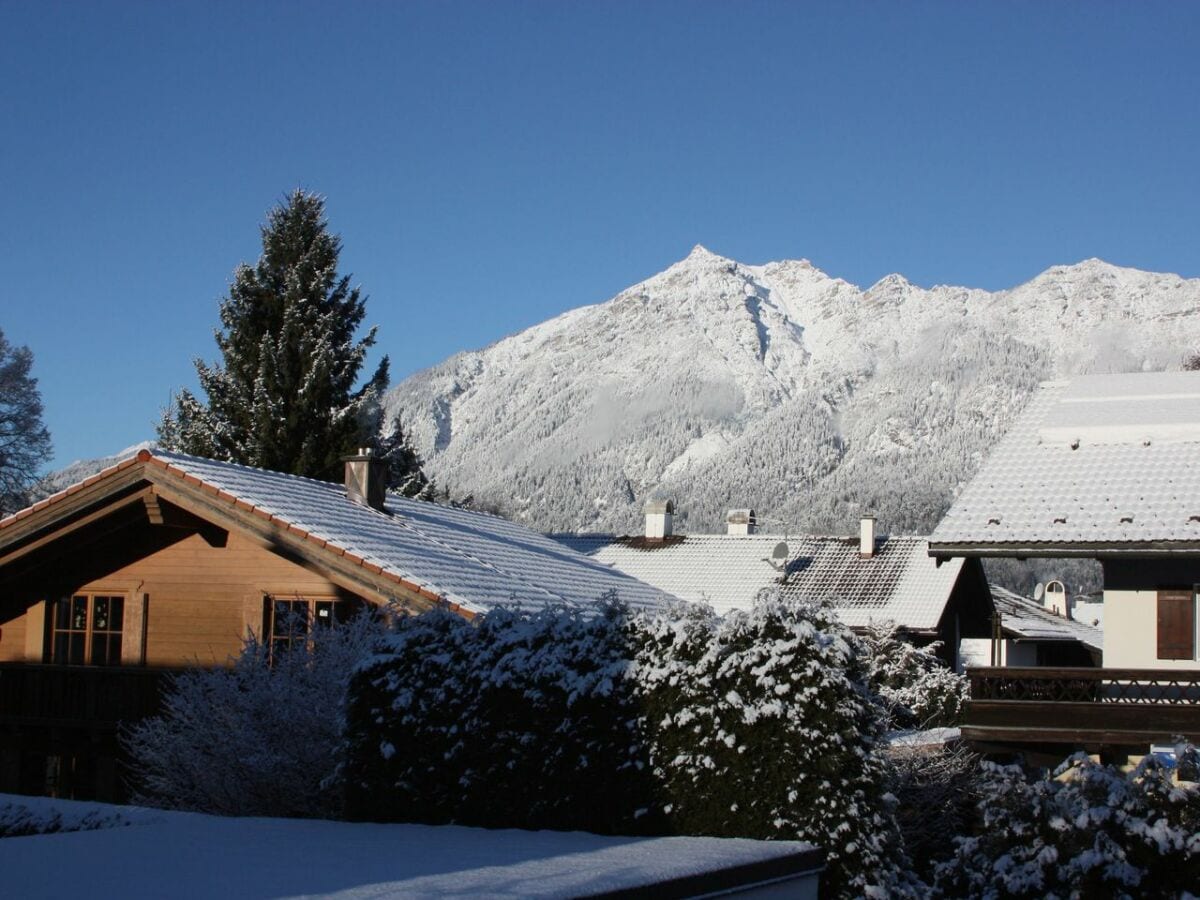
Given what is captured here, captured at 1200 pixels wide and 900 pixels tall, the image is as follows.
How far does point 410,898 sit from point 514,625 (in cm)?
455

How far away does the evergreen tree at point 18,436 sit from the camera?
4862 cm

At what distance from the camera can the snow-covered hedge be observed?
11195 millimetres

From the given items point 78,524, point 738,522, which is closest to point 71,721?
point 78,524

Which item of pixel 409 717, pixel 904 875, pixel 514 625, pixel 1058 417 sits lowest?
pixel 904 875

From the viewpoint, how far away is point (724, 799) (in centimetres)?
1145

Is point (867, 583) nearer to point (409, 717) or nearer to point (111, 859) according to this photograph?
point (409, 717)

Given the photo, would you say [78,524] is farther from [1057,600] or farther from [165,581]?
[1057,600]

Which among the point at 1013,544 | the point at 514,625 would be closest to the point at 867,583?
the point at 1013,544

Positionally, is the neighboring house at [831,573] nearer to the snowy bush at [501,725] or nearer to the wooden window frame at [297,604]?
the wooden window frame at [297,604]

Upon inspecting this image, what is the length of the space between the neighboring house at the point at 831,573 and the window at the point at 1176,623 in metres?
15.0

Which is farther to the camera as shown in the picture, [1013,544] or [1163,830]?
[1013,544]

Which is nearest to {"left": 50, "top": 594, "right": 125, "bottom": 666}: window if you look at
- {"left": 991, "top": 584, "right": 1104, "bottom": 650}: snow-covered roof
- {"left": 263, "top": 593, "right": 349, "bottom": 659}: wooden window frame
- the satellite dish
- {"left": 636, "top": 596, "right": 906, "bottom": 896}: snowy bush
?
{"left": 263, "top": 593, "right": 349, "bottom": 659}: wooden window frame

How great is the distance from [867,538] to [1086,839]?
31209 millimetres

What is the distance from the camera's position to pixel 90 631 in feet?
73.2
